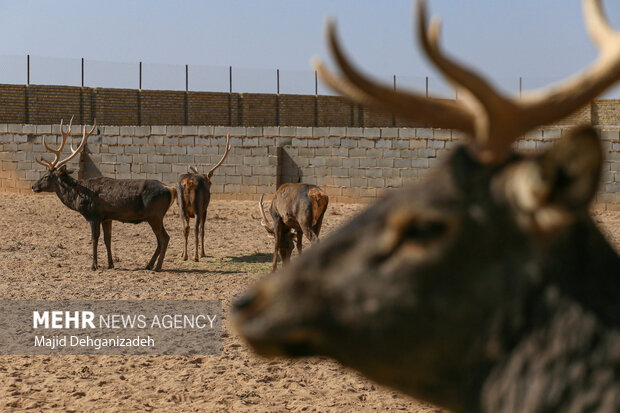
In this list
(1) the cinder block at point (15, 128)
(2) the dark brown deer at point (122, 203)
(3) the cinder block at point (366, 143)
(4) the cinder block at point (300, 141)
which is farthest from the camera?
(1) the cinder block at point (15, 128)

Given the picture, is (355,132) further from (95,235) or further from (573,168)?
(573,168)

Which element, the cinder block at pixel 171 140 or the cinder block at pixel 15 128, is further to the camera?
the cinder block at pixel 15 128

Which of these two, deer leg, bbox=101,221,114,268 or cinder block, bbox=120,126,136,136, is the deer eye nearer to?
deer leg, bbox=101,221,114,268

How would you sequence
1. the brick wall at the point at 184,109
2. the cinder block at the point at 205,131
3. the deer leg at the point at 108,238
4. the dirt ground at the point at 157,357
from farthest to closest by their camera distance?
the brick wall at the point at 184,109
the cinder block at the point at 205,131
the deer leg at the point at 108,238
the dirt ground at the point at 157,357

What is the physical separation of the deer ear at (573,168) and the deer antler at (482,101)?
153 mm

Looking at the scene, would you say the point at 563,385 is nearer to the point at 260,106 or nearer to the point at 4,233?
the point at 4,233

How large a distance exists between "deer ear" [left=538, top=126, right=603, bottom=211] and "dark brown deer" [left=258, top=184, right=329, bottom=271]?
9353 mm

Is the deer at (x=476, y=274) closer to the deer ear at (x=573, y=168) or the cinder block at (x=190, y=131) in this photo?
the deer ear at (x=573, y=168)

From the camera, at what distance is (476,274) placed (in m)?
2.02

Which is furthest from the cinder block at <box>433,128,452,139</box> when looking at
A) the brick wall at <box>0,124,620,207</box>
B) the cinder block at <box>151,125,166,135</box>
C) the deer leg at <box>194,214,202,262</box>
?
the deer leg at <box>194,214,202,262</box>

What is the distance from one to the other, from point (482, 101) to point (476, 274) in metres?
0.48

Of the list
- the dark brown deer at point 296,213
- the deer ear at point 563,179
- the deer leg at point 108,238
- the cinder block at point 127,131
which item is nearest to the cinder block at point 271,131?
the cinder block at point 127,131

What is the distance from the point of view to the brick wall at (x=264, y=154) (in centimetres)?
1912

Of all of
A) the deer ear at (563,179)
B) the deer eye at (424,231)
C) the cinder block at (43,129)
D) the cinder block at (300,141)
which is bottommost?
the deer eye at (424,231)
